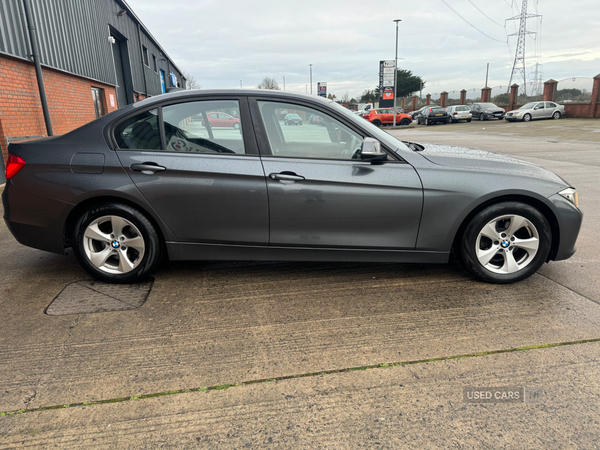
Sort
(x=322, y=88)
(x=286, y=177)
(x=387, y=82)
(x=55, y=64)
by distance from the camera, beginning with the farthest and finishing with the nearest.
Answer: (x=322, y=88) < (x=387, y=82) < (x=55, y=64) < (x=286, y=177)

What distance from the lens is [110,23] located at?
18.2m

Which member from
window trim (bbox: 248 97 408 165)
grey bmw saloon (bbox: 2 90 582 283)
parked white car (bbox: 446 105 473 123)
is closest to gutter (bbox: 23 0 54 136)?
grey bmw saloon (bbox: 2 90 582 283)

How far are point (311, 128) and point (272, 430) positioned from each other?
2.31 meters

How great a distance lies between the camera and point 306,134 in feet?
11.3

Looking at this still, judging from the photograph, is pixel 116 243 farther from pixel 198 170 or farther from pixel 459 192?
pixel 459 192

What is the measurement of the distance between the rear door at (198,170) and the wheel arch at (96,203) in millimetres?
139

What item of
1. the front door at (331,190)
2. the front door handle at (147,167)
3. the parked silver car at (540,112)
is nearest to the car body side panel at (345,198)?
the front door at (331,190)

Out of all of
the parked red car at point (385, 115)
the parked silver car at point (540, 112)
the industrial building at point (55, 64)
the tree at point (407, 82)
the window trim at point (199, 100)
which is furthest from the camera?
the tree at point (407, 82)

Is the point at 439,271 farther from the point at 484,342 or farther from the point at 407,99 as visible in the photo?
the point at 407,99

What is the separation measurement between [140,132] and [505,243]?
123 inches

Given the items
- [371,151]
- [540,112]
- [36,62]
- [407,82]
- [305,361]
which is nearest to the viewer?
[305,361]

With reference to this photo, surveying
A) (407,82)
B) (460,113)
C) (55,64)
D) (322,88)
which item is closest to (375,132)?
(55,64)

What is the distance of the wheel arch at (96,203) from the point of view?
3461mm

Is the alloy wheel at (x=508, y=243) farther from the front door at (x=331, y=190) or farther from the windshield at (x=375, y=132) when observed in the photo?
the windshield at (x=375, y=132)
